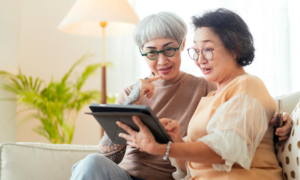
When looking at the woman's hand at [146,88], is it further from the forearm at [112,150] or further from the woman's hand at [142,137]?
the woman's hand at [142,137]

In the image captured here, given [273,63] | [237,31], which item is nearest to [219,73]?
[237,31]

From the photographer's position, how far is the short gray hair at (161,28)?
149 cm

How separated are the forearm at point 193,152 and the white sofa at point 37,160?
690 mm

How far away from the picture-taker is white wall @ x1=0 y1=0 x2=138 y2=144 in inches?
128

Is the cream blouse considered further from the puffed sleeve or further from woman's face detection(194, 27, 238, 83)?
woman's face detection(194, 27, 238, 83)

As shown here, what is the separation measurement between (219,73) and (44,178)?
1.09 m

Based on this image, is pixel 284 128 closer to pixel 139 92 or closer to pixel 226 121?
pixel 226 121

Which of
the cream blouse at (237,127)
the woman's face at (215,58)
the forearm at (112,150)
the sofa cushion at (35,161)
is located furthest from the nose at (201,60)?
the sofa cushion at (35,161)

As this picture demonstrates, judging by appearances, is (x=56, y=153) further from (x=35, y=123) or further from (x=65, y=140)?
(x=35, y=123)

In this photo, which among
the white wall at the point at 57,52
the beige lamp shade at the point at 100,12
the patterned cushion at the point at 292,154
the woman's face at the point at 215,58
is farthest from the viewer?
the white wall at the point at 57,52

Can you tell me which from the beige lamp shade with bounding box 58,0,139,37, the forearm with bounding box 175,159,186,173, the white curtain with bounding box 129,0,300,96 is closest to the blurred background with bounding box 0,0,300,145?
the white curtain with bounding box 129,0,300,96

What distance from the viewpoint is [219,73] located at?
1.13m

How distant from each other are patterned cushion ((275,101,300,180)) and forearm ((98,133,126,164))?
73 centimetres

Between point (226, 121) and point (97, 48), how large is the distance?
9.40 feet
